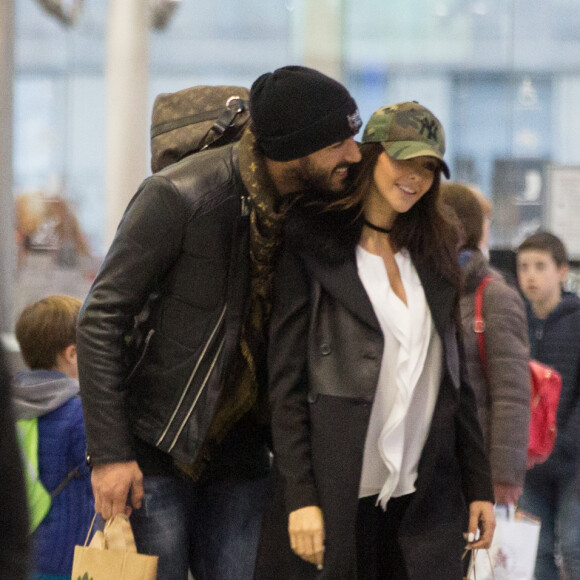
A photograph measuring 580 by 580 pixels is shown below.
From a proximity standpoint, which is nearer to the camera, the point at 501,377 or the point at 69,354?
the point at 501,377

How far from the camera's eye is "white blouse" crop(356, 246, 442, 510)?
2156 millimetres

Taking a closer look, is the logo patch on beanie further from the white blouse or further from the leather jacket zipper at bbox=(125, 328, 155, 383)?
the leather jacket zipper at bbox=(125, 328, 155, 383)

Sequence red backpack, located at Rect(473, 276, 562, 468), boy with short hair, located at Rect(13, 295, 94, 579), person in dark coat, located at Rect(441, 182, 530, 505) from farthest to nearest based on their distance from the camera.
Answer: red backpack, located at Rect(473, 276, 562, 468) < boy with short hair, located at Rect(13, 295, 94, 579) < person in dark coat, located at Rect(441, 182, 530, 505)

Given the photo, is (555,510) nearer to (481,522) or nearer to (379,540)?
(481,522)

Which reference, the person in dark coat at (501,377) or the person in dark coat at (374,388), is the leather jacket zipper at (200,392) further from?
the person in dark coat at (501,377)

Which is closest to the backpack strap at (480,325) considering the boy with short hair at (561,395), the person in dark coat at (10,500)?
the boy with short hair at (561,395)

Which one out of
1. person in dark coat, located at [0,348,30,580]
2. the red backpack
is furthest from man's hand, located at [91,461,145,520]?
the red backpack

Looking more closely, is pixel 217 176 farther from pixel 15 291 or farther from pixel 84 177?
pixel 84 177

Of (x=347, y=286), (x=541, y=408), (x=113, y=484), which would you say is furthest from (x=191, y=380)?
(x=541, y=408)

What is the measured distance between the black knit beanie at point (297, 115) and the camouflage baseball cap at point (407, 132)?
8cm

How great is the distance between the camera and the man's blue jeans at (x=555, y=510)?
13.0ft

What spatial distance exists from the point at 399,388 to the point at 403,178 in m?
0.46

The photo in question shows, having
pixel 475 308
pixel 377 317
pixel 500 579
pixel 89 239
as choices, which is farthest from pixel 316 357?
pixel 89 239

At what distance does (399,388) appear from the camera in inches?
85.0
